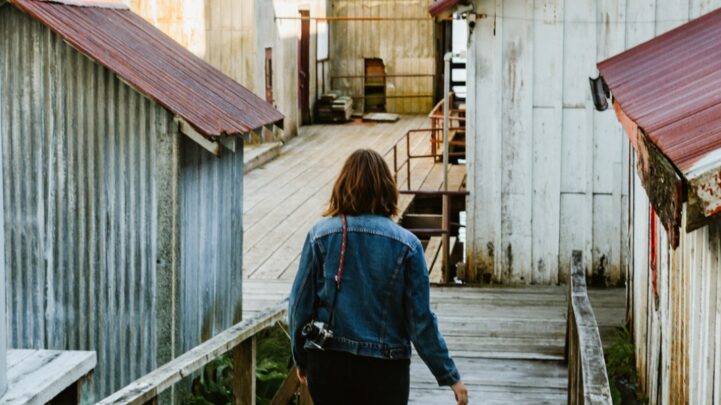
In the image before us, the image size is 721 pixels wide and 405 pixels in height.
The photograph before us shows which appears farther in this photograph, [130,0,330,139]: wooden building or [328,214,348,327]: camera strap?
[130,0,330,139]: wooden building

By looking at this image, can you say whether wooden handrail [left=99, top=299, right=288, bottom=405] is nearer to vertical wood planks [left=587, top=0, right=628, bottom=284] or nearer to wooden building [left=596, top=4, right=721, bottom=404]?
wooden building [left=596, top=4, right=721, bottom=404]

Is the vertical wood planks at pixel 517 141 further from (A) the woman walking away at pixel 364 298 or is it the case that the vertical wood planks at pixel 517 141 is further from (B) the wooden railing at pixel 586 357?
(A) the woman walking away at pixel 364 298

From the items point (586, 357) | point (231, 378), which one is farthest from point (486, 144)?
point (586, 357)

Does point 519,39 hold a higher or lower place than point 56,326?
higher

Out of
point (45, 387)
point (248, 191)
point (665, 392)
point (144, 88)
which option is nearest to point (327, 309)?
point (45, 387)

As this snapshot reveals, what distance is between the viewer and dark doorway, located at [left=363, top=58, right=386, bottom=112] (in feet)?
108

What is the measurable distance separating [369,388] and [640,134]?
5.71ft

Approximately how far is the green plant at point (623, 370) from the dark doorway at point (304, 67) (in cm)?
1959

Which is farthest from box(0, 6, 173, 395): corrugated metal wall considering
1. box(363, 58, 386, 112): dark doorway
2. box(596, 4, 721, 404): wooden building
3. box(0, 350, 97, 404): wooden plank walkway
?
box(363, 58, 386, 112): dark doorway

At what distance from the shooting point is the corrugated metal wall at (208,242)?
928cm

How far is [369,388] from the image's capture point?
5410 millimetres

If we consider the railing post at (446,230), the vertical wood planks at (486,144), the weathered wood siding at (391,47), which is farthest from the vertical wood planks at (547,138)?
the weathered wood siding at (391,47)

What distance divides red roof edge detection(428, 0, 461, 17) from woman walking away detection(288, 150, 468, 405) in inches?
327

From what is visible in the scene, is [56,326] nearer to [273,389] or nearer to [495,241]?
[273,389]
